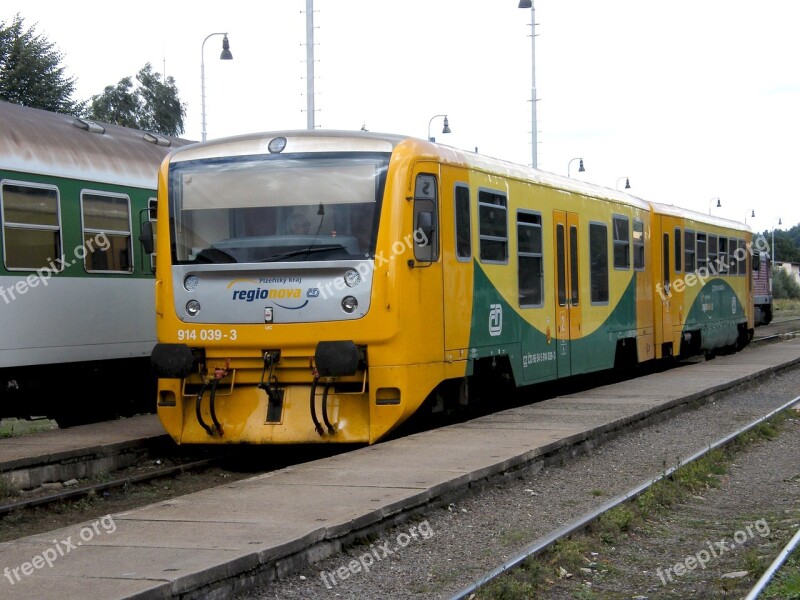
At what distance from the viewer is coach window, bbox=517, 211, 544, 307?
14.2m

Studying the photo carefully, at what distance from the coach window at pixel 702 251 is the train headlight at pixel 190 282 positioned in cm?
1439

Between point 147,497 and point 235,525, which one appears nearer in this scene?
point 235,525

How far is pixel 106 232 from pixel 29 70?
1604 inches

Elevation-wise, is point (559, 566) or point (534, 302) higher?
point (534, 302)

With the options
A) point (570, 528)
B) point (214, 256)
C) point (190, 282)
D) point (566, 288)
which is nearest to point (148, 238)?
point (190, 282)

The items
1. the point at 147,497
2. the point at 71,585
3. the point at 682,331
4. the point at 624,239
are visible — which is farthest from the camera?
the point at 682,331

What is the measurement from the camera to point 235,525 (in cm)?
729

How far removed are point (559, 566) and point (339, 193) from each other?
15.9 ft

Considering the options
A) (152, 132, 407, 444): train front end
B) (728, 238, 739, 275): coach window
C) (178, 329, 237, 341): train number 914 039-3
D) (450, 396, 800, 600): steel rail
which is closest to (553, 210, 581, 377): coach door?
(450, 396, 800, 600): steel rail

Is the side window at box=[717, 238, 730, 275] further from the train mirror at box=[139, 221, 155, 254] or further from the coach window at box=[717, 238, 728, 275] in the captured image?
the train mirror at box=[139, 221, 155, 254]

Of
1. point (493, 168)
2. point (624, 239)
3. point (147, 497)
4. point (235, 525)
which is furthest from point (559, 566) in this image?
point (624, 239)

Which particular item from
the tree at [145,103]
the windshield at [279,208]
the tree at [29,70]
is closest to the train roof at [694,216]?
the windshield at [279,208]

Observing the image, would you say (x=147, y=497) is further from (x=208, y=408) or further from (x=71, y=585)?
(x=71, y=585)

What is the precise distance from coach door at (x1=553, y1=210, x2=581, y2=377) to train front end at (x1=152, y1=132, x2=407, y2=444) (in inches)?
187
